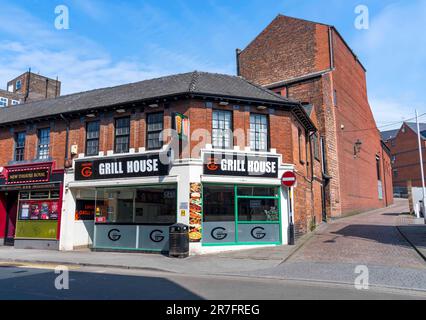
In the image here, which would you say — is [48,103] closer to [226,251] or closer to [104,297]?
[226,251]

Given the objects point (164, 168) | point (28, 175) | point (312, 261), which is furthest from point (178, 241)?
point (28, 175)

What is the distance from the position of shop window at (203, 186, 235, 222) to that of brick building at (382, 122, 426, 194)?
58.2 meters

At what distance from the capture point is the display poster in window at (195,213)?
14110 mm

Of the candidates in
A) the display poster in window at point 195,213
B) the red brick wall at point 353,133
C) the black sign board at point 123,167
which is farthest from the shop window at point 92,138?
the red brick wall at point 353,133

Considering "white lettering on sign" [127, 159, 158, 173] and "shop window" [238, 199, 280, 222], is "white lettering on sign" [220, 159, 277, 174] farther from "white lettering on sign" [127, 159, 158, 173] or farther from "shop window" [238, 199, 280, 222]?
"white lettering on sign" [127, 159, 158, 173]

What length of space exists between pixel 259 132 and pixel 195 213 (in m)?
4.72

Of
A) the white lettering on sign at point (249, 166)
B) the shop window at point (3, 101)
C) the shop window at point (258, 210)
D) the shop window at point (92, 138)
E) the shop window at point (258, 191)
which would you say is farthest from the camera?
the shop window at point (3, 101)

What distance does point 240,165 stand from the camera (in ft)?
49.5

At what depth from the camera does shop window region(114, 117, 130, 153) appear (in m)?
16.3

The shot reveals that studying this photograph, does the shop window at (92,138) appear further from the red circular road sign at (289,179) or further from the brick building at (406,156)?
the brick building at (406,156)

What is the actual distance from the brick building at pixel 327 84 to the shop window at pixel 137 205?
12750mm

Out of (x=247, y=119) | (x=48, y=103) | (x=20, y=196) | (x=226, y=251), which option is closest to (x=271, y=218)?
(x=226, y=251)

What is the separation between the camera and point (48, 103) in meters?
21.0

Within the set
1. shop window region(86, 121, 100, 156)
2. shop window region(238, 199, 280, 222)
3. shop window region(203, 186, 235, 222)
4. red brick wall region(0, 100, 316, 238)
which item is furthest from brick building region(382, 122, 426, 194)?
shop window region(86, 121, 100, 156)
